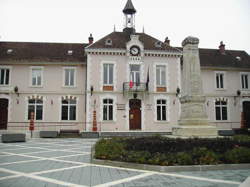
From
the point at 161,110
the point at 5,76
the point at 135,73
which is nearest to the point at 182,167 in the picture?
the point at 161,110

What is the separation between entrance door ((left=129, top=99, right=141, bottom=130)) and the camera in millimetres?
21016

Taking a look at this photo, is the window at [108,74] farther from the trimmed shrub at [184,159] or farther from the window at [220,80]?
the trimmed shrub at [184,159]

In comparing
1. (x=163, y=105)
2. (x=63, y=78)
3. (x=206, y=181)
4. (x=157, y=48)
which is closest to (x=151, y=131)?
(x=163, y=105)

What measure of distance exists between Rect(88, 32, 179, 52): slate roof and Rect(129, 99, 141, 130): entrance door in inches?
215

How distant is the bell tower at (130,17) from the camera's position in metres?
24.8

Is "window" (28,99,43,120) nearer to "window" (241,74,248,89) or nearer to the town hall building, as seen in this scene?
the town hall building

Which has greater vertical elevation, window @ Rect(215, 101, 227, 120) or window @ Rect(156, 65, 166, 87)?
window @ Rect(156, 65, 166, 87)

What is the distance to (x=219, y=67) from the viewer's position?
23.7m

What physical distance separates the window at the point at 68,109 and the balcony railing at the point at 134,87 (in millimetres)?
5423

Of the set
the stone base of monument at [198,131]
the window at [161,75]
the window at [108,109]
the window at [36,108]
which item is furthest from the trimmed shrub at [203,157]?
the window at [36,108]

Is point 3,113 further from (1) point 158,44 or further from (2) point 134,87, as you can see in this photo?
(1) point 158,44

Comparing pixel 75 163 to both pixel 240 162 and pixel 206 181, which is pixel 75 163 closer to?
pixel 206 181

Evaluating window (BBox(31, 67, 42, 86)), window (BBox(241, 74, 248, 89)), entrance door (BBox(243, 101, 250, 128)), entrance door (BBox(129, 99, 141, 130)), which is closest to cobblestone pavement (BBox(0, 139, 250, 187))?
entrance door (BBox(129, 99, 141, 130))

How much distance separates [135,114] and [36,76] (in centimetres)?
1054
